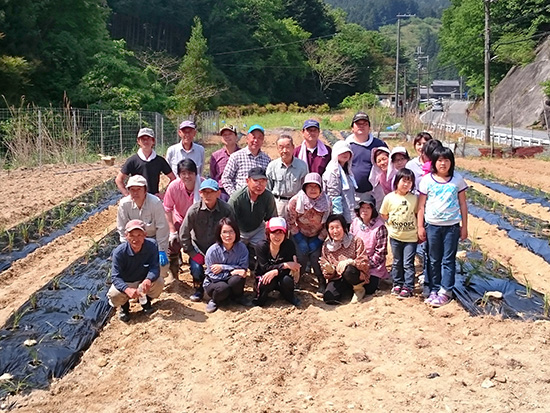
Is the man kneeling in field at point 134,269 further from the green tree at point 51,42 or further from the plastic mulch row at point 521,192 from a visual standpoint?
the green tree at point 51,42

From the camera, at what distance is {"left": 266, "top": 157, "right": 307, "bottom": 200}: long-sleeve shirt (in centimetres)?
521

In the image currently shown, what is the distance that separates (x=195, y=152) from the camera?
595cm

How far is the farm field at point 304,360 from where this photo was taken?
3.26 meters

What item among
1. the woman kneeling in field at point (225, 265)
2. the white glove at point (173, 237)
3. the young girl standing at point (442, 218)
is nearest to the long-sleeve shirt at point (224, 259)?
the woman kneeling in field at point (225, 265)

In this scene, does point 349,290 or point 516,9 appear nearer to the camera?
point 349,290

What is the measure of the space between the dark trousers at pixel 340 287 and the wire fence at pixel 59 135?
30.9ft

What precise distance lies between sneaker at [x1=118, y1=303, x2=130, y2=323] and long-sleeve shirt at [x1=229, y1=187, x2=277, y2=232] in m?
1.25

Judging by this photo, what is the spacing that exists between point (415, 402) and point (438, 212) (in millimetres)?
1842

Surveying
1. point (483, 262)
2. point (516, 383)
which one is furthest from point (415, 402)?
point (483, 262)

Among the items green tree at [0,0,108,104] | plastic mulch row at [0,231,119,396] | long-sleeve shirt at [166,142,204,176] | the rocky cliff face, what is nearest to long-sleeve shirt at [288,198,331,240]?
long-sleeve shirt at [166,142,204,176]

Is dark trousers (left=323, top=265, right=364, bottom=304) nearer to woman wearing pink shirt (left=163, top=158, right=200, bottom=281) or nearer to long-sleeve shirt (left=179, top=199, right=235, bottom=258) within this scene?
long-sleeve shirt (left=179, top=199, right=235, bottom=258)

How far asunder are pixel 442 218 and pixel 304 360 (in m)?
1.66

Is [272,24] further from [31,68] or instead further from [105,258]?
[105,258]

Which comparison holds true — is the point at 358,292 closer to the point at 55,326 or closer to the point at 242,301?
the point at 242,301
